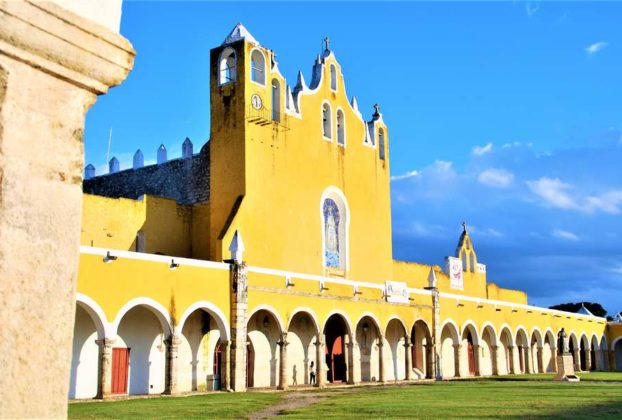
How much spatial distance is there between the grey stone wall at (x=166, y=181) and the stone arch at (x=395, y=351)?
980cm

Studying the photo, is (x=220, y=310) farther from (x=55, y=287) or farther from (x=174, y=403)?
(x=55, y=287)

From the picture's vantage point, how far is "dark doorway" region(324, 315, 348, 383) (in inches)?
1112

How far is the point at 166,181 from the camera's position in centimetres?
2836

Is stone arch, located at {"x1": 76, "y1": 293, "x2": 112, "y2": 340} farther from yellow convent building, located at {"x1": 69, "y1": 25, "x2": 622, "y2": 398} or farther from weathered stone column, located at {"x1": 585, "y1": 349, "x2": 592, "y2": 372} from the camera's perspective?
weathered stone column, located at {"x1": 585, "y1": 349, "x2": 592, "y2": 372}

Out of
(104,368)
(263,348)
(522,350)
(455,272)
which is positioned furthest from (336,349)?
(522,350)

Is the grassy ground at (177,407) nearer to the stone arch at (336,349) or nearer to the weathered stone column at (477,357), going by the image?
the stone arch at (336,349)

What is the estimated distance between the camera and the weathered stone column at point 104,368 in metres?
17.8

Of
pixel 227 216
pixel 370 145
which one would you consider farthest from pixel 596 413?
pixel 370 145

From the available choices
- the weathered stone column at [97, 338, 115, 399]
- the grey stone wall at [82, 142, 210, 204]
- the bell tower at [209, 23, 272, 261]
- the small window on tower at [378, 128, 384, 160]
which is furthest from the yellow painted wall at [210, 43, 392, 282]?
the weathered stone column at [97, 338, 115, 399]

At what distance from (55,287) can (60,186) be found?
35cm

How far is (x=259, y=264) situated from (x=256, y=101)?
5.49m

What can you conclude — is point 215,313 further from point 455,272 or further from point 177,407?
point 455,272

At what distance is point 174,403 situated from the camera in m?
16.5

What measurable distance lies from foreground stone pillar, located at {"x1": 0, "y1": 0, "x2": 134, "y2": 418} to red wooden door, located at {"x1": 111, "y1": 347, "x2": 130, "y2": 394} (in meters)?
18.5
